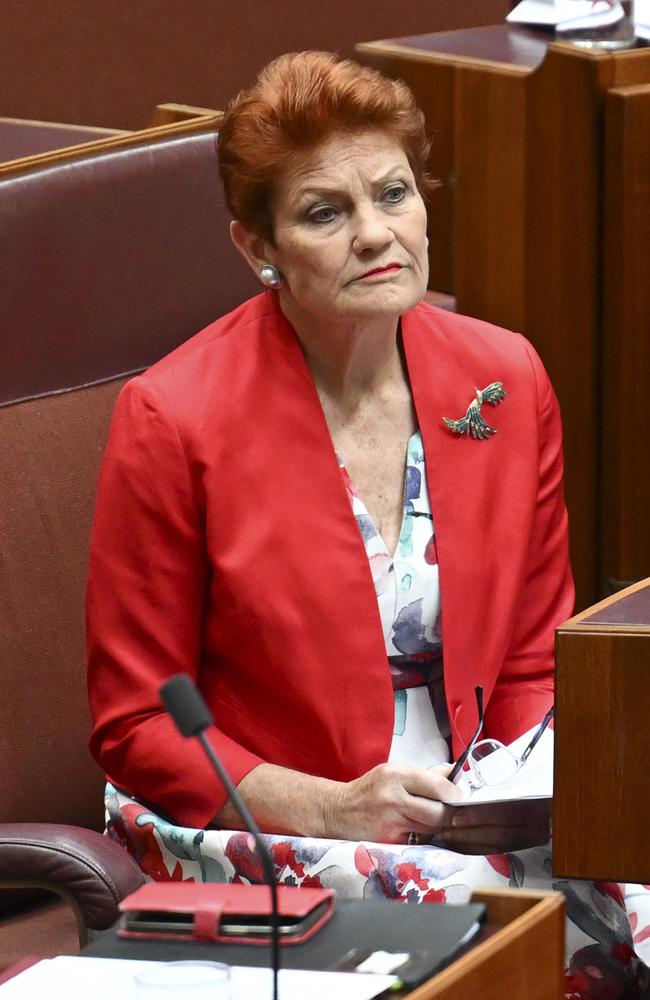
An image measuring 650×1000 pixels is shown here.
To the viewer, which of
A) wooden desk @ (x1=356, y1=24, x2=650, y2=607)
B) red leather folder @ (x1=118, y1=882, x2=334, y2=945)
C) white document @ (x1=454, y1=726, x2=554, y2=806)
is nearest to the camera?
red leather folder @ (x1=118, y1=882, x2=334, y2=945)

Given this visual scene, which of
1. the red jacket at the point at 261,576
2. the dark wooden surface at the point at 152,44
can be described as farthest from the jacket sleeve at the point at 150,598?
the dark wooden surface at the point at 152,44

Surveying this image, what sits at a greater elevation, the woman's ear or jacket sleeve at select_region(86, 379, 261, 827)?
the woman's ear

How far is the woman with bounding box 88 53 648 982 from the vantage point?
1706 mm

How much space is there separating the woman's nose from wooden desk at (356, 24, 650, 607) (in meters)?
0.86

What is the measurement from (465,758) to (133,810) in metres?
0.35

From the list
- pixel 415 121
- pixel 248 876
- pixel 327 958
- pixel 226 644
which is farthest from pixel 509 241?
pixel 327 958

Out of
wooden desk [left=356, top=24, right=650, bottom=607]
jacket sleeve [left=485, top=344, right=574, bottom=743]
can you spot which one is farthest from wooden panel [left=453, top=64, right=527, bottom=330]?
jacket sleeve [left=485, top=344, right=574, bottom=743]

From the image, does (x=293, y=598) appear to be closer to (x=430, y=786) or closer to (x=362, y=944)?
(x=430, y=786)

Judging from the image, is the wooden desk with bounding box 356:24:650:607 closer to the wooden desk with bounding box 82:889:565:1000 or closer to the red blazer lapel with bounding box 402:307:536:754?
the red blazer lapel with bounding box 402:307:536:754

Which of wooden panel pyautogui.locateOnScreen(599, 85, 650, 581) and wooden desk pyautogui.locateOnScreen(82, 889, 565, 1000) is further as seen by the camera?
wooden panel pyautogui.locateOnScreen(599, 85, 650, 581)

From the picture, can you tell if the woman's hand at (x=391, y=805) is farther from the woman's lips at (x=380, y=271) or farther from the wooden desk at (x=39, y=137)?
the wooden desk at (x=39, y=137)

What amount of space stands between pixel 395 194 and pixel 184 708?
917 mm

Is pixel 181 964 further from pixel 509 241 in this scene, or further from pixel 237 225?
pixel 509 241

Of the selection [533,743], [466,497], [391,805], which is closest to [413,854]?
[391,805]
